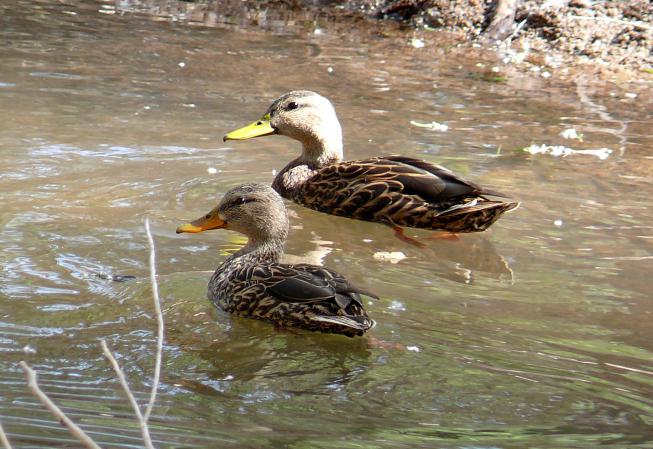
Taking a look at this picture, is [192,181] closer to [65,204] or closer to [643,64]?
[65,204]

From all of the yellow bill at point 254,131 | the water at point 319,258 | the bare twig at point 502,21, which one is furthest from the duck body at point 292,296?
the bare twig at point 502,21

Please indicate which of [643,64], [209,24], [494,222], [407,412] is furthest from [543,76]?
[407,412]

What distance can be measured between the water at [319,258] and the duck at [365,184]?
6.9 inches

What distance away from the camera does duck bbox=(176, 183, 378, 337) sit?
5855 mm

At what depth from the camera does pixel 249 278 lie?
249 inches

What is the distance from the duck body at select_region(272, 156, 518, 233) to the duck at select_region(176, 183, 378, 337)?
1.59 m

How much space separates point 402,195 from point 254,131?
171cm

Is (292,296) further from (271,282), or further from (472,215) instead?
(472,215)

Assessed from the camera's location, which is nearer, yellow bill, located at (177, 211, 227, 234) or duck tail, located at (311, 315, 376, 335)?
duck tail, located at (311, 315, 376, 335)

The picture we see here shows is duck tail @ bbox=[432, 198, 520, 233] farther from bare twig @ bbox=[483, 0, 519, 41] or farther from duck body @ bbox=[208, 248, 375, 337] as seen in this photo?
bare twig @ bbox=[483, 0, 519, 41]

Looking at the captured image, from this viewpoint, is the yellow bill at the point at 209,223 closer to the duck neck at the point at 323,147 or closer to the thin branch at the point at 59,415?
the duck neck at the point at 323,147

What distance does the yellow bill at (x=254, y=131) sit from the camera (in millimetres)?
9273

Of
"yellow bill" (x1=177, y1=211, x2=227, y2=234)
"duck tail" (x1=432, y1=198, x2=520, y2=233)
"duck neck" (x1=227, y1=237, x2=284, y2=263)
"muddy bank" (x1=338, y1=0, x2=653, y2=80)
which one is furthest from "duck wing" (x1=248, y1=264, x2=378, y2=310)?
"muddy bank" (x1=338, y1=0, x2=653, y2=80)

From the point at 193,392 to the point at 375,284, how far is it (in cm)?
210
